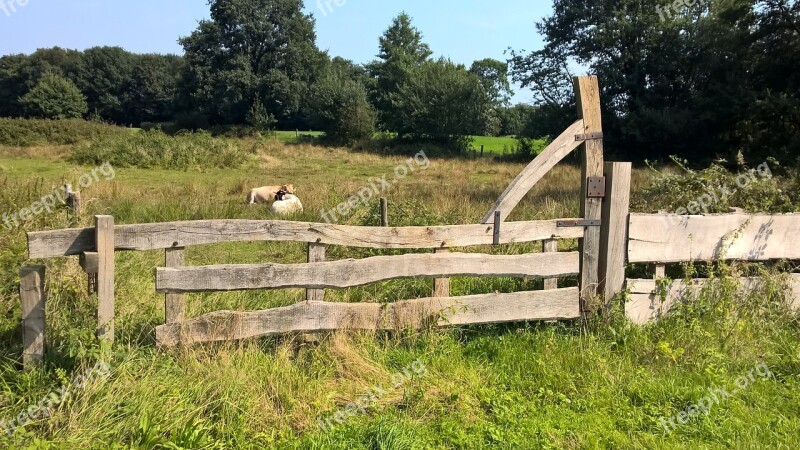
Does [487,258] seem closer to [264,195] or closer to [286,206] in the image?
[286,206]

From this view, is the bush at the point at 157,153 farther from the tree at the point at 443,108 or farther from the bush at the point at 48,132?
the tree at the point at 443,108

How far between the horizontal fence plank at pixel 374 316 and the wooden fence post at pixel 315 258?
7cm

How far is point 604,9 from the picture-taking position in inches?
1580

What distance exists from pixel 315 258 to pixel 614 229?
8.77 ft

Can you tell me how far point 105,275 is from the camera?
384 centimetres

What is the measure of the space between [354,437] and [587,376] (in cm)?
189

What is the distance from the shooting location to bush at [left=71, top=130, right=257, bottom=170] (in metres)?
25.9

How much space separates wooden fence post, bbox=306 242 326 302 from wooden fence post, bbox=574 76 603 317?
239 centimetres

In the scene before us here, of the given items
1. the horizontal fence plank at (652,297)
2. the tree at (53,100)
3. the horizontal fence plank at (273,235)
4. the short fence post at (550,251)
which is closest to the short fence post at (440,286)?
the horizontal fence plank at (273,235)

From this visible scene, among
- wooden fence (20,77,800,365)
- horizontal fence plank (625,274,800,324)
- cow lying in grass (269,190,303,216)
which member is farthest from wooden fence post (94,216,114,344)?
cow lying in grass (269,190,303,216)

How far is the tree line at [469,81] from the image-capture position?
2699 cm

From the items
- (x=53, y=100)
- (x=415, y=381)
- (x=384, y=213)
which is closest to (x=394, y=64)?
(x=53, y=100)

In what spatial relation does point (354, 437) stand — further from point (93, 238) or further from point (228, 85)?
point (228, 85)

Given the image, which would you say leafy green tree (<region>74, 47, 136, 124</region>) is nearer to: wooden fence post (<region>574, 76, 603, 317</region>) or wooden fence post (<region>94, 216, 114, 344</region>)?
wooden fence post (<region>94, 216, 114, 344</region>)
